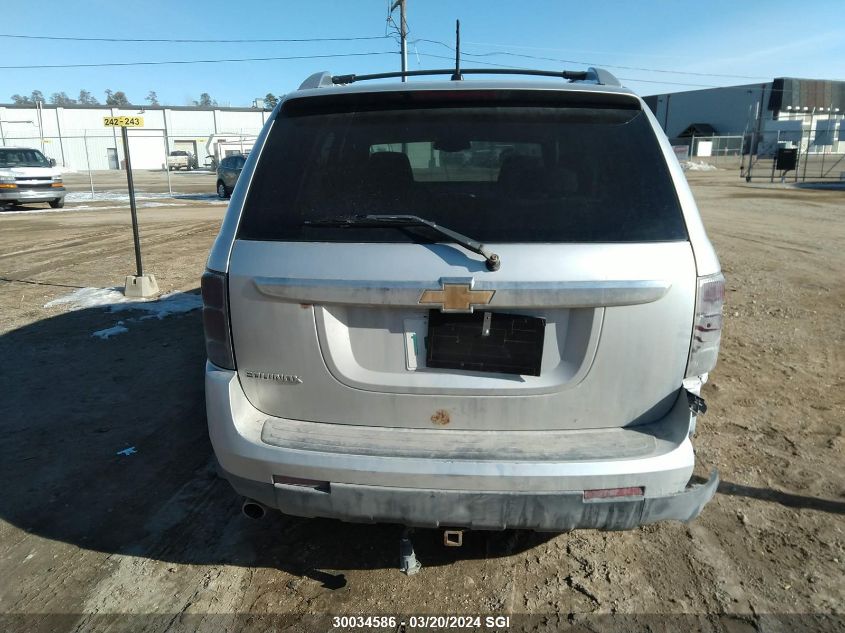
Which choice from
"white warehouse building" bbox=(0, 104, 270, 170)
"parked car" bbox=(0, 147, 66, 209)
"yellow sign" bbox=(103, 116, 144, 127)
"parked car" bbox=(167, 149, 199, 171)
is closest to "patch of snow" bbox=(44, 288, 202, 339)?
"yellow sign" bbox=(103, 116, 144, 127)

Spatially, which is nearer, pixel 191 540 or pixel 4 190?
pixel 191 540

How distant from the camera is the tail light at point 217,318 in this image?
92.0 inches

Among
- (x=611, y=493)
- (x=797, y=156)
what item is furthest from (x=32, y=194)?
(x=797, y=156)

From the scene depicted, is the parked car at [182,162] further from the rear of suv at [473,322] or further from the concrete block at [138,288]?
the rear of suv at [473,322]

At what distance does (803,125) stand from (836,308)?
6078 centimetres

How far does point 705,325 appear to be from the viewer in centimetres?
226

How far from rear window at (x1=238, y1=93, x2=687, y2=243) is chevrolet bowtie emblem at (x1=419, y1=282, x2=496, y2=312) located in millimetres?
208

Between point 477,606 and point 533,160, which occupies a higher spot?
point 533,160

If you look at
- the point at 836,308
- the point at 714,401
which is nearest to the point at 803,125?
the point at 836,308

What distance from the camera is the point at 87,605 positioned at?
99.4 inches

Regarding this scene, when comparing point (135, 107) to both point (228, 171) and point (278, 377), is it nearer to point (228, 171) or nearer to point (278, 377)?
point (228, 171)

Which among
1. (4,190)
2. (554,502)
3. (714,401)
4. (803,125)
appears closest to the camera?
(554,502)

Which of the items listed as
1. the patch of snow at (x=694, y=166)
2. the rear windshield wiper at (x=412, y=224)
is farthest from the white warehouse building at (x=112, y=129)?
the rear windshield wiper at (x=412, y=224)

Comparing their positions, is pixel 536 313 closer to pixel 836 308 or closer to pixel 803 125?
pixel 836 308
